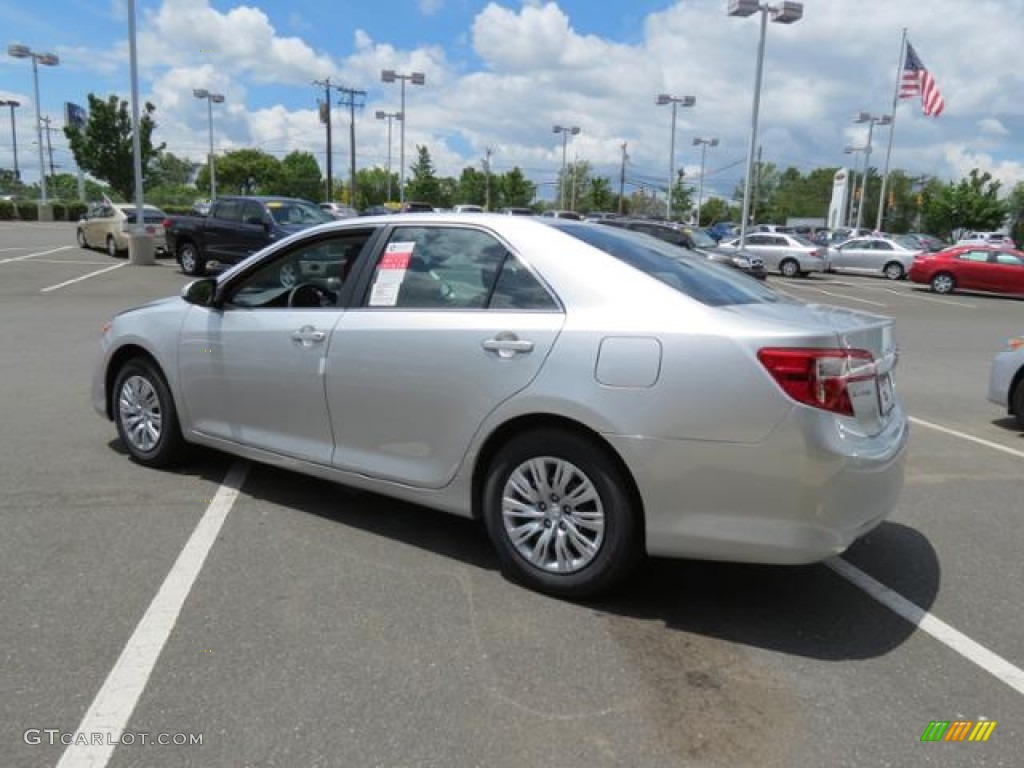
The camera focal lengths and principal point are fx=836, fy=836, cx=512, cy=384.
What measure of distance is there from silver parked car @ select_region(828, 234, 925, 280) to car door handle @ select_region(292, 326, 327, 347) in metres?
29.7

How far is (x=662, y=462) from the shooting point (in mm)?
3254

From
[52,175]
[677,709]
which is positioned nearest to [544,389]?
[677,709]

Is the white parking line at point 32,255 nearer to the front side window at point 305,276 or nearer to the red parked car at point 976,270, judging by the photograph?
the front side window at point 305,276

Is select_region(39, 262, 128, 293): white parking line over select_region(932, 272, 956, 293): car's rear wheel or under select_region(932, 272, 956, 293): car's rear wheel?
under

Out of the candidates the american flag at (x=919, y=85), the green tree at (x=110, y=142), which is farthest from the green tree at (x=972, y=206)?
the green tree at (x=110, y=142)

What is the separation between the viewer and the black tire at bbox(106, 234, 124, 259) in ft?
78.0

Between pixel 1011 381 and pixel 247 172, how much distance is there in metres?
101

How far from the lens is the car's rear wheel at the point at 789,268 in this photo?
95.0ft

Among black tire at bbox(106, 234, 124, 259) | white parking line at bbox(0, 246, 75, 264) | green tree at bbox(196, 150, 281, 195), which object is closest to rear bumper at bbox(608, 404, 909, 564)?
white parking line at bbox(0, 246, 75, 264)

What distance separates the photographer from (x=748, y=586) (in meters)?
3.89

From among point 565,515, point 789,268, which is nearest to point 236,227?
point 565,515

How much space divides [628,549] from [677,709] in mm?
721

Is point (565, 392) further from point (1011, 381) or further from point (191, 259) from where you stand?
point (191, 259)

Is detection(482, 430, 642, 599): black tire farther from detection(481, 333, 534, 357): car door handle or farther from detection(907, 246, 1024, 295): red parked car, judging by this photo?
detection(907, 246, 1024, 295): red parked car
